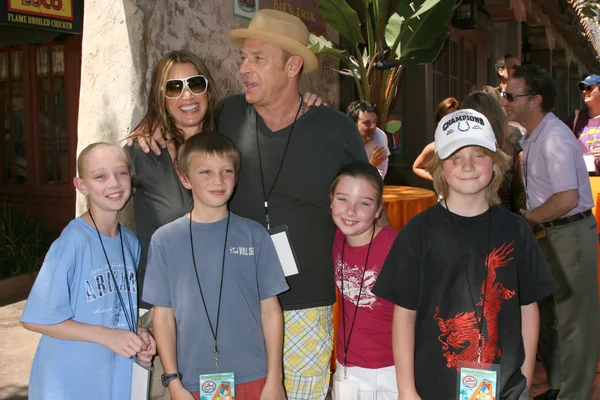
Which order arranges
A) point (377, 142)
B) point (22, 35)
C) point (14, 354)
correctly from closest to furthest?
point (14, 354) < point (377, 142) < point (22, 35)

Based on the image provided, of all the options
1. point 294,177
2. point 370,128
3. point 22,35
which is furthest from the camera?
point 22,35

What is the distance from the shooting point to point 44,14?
5.92 meters

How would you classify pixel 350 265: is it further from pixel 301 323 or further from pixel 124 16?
pixel 124 16

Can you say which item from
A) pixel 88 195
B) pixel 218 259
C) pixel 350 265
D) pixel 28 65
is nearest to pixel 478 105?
pixel 350 265

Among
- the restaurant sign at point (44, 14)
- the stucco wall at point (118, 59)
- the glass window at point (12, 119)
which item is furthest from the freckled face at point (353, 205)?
the glass window at point (12, 119)

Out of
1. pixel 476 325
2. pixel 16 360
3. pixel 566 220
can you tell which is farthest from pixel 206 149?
pixel 16 360

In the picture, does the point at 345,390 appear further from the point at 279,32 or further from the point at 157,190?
the point at 279,32

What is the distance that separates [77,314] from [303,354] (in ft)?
3.16

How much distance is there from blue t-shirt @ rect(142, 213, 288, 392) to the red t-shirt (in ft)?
1.20

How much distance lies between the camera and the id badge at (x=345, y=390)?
8.51 ft

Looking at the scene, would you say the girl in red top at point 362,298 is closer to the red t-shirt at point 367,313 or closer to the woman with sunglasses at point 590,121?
the red t-shirt at point 367,313

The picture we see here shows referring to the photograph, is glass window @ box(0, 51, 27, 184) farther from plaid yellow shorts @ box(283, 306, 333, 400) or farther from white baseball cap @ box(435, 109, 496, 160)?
white baseball cap @ box(435, 109, 496, 160)

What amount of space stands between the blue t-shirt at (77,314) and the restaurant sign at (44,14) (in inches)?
154

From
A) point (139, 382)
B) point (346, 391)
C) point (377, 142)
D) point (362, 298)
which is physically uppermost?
point (377, 142)
